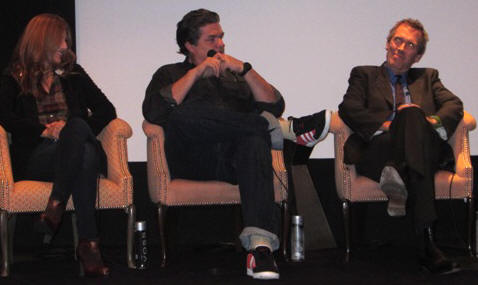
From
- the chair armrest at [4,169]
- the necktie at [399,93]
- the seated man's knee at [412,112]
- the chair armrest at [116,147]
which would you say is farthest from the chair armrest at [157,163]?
the necktie at [399,93]

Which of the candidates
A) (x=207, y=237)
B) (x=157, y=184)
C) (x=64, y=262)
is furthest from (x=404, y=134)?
(x=64, y=262)

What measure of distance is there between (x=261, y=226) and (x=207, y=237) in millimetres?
1284

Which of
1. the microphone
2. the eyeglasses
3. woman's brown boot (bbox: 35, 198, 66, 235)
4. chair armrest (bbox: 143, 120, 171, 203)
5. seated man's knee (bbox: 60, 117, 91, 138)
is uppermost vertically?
the eyeglasses

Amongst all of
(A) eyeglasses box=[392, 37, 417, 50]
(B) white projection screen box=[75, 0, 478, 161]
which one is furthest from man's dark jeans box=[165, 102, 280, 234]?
(B) white projection screen box=[75, 0, 478, 161]

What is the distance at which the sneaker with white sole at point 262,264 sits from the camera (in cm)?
256

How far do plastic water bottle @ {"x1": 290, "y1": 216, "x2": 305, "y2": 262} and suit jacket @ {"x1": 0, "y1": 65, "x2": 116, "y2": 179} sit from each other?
1014 millimetres

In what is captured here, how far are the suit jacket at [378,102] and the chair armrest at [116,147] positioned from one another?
105cm

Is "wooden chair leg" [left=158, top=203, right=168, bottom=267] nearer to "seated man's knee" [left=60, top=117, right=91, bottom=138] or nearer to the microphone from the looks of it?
"seated man's knee" [left=60, top=117, right=91, bottom=138]

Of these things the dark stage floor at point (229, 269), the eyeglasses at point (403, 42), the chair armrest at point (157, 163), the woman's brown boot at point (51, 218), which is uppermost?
the eyeglasses at point (403, 42)

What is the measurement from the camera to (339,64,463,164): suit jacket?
3227 mm

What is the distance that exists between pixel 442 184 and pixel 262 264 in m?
1.06

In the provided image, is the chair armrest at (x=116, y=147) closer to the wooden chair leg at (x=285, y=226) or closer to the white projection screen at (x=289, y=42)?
the wooden chair leg at (x=285, y=226)

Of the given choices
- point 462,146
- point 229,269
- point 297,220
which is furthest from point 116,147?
point 462,146

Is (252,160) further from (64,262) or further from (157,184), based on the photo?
(64,262)
